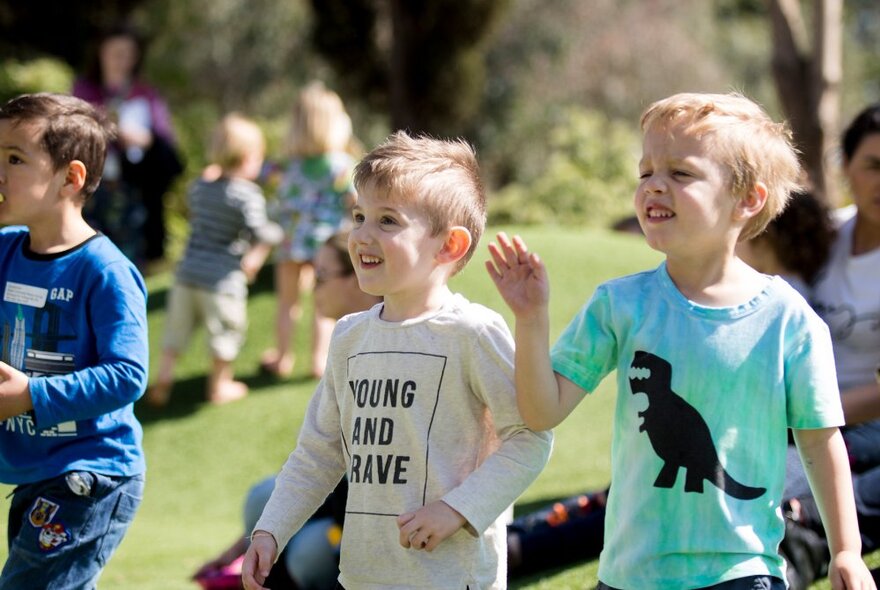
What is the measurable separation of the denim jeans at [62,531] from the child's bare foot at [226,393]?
14.4 ft

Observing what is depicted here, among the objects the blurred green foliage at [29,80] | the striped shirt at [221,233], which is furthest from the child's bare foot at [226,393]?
the blurred green foliage at [29,80]

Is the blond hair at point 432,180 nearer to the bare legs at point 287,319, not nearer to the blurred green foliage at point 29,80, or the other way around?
the bare legs at point 287,319

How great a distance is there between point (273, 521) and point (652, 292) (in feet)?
3.15

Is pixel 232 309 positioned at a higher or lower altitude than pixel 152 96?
lower

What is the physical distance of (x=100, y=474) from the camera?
2988 mm

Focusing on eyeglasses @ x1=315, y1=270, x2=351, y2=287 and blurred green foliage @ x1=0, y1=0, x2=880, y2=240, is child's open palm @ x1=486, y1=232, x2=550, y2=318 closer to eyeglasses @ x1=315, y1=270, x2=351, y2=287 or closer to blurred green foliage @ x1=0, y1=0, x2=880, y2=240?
eyeglasses @ x1=315, y1=270, x2=351, y2=287

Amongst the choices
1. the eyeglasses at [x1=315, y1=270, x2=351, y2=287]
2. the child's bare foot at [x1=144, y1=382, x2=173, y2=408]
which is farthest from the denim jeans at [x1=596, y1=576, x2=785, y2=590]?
the child's bare foot at [x1=144, y1=382, x2=173, y2=408]

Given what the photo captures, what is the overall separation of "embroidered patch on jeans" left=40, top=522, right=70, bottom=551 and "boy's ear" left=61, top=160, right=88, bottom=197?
84cm

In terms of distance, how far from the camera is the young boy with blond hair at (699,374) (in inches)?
92.0

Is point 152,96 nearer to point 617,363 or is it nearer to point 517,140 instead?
point 617,363

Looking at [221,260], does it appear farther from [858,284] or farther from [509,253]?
[509,253]

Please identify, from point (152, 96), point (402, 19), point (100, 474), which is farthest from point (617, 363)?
point (402, 19)

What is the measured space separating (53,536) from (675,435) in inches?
60.5

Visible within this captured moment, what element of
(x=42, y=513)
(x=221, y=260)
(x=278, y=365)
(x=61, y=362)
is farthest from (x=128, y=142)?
(x=42, y=513)
